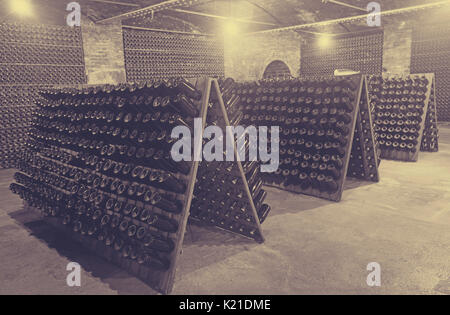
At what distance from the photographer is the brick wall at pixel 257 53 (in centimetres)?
1092

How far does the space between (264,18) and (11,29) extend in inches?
257

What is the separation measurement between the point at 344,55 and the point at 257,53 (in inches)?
131

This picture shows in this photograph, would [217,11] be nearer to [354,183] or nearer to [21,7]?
[21,7]

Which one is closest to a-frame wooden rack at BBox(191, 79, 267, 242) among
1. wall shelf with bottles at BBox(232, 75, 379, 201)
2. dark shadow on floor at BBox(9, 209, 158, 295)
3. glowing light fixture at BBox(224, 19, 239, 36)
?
dark shadow on floor at BBox(9, 209, 158, 295)

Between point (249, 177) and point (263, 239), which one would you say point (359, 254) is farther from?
point (249, 177)

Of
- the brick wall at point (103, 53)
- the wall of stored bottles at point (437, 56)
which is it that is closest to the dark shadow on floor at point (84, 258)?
the brick wall at point (103, 53)

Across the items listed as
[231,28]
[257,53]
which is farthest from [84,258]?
[257,53]

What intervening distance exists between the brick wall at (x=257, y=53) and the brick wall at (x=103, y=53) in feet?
11.7

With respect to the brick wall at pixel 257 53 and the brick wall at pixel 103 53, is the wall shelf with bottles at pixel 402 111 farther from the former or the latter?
the brick wall at pixel 103 53

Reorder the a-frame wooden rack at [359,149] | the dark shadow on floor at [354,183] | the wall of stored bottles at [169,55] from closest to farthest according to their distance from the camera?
the a-frame wooden rack at [359,149] < the dark shadow on floor at [354,183] < the wall of stored bottles at [169,55]

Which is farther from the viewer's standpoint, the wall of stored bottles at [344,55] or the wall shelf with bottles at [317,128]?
the wall of stored bottles at [344,55]

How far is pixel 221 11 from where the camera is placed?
9.25 metres

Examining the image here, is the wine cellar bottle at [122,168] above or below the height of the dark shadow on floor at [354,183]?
above
